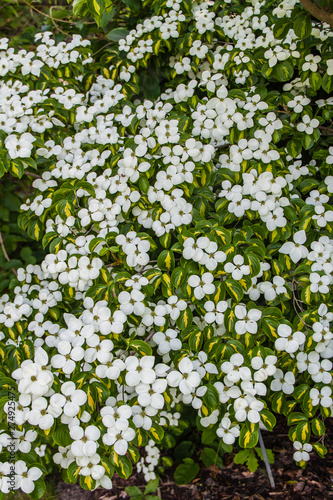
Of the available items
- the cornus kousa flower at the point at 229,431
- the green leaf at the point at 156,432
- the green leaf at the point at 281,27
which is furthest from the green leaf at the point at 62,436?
the green leaf at the point at 281,27

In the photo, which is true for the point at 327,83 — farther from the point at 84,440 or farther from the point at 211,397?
the point at 84,440

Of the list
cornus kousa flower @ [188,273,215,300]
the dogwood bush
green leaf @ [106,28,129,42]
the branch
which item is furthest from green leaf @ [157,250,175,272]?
green leaf @ [106,28,129,42]

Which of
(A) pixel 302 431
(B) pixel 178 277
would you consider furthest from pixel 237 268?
(A) pixel 302 431

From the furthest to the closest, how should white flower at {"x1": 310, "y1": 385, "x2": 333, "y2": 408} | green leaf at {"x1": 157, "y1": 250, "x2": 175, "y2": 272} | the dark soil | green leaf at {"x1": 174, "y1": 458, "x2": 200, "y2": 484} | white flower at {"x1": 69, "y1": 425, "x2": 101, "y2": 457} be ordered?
1. green leaf at {"x1": 174, "y1": 458, "x2": 200, "y2": 484}
2. the dark soil
3. green leaf at {"x1": 157, "y1": 250, "x2": 175, "y2": 272}
4. white flower at {"x1": 310, "y1": 385, "x2": 333, "y2": 408}
5. white flower at {"x1": 69, "y1": 425, "x2": 101, "y2": 457}

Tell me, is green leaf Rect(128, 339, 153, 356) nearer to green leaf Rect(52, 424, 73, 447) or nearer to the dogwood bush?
the dogwood bush

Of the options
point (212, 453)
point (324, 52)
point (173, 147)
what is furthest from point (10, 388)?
point (324, 52)

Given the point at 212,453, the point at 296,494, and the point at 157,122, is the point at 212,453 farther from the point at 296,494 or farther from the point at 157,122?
the point at 157,122

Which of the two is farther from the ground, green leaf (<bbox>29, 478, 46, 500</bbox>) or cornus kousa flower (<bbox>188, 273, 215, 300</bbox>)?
cornus kousa flower (<bbox>188, 273, 215, 300</bbox>)
